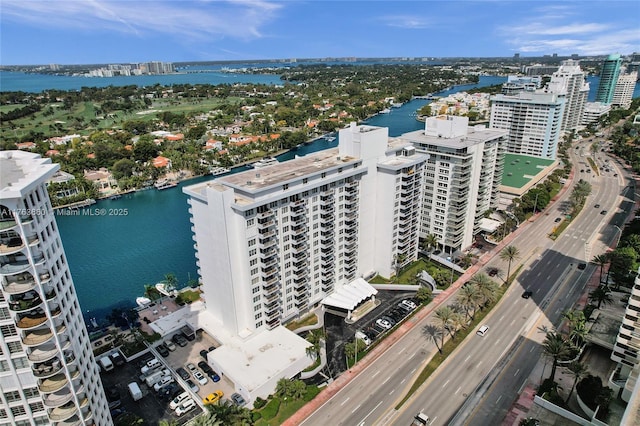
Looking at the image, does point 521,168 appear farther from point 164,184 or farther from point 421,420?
point 164,184

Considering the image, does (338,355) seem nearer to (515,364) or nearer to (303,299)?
(303,299)

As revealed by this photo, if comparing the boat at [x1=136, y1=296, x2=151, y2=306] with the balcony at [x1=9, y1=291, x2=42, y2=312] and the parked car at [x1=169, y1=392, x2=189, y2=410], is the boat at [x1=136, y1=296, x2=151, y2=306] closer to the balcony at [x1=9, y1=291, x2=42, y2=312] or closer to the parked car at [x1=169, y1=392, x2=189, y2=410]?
the parked car at [x1=169, y1=392, x2=189, y2=410]

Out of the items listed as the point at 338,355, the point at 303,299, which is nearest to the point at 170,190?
the point at 303,299

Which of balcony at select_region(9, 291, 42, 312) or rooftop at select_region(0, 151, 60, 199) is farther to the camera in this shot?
balcony at select_region(9, 291, 42, 312)

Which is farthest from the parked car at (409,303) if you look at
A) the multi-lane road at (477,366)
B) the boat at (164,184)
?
the boat at (164,184)

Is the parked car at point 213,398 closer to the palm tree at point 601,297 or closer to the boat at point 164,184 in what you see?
the palm tree at point 601,297

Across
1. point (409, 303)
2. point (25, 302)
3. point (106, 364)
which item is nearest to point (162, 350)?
point (106, 364)

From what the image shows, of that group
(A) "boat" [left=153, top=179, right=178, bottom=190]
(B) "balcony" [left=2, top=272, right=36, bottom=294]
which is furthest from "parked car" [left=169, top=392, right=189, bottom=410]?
(A) "boat" [left=153, top=179, right=178, bottom=190]
